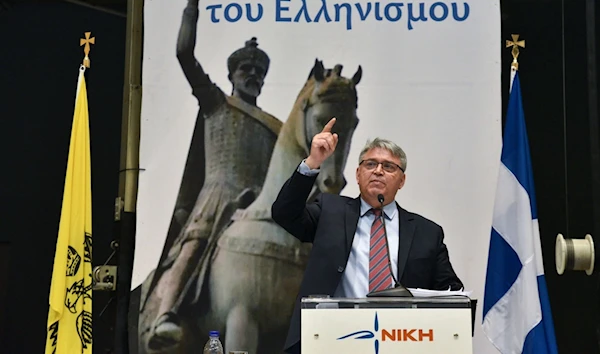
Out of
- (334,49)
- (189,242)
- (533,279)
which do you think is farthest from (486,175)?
(189,242)

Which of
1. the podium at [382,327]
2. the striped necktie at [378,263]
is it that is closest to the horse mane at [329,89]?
the striped necktie at [378,263]

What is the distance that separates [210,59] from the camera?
3494mm

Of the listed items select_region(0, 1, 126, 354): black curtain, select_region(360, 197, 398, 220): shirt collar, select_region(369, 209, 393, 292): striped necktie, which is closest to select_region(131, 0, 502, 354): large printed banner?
select_region(360, 197, 398, 220): shirt collar

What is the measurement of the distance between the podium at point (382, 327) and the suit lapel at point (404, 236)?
63 cm

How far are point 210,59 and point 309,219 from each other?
46.9 inches

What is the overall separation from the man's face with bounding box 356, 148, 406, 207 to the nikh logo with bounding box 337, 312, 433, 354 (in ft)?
2.66

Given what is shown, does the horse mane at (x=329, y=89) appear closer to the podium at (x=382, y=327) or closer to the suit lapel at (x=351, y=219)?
the suit lapel at (x=351, y=219)

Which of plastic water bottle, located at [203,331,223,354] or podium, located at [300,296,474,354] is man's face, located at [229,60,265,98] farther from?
podium, located at [300,296,474,354]

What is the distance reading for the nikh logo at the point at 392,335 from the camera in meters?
1.89

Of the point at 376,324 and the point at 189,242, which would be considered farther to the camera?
the point at 189,242

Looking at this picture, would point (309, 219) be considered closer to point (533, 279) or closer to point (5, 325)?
point (533, 279)

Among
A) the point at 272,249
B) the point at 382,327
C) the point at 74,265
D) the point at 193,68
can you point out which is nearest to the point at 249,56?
the point at 193,68

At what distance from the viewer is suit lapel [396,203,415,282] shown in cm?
257

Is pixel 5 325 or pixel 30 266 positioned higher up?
pixel 30 266
